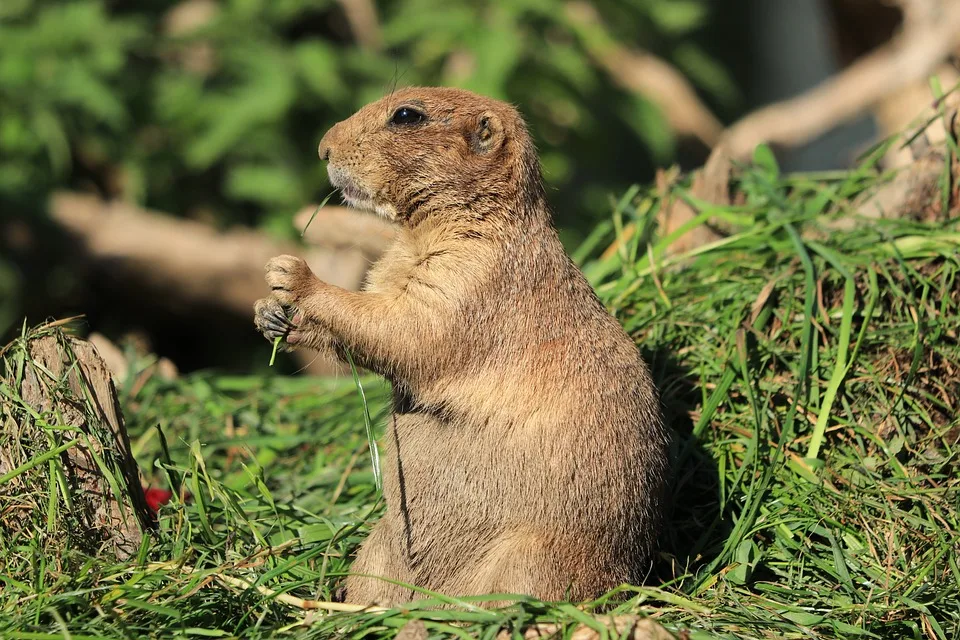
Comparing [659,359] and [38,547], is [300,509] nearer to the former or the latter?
[38,547]

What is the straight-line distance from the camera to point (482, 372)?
3.32 m

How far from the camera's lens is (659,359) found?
4.32 meters

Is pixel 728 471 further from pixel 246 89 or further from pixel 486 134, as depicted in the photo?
pixel 246 89

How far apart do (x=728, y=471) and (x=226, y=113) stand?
6166 mm

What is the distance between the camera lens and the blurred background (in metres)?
8.55

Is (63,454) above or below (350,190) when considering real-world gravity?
below

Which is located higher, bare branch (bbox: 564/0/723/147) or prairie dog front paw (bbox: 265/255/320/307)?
bare branch (bbox: 564/0/723/147)

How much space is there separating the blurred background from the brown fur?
15.4ft

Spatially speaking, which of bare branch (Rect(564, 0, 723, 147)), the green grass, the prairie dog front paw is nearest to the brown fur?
the prairie dog front paw

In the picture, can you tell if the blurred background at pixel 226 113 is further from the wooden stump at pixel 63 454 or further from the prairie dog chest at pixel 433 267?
the wooden stump at pixel 63 454

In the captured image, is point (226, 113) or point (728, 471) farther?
point (226, 113)

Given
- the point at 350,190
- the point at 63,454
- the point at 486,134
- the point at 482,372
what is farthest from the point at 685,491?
the point at 63,454

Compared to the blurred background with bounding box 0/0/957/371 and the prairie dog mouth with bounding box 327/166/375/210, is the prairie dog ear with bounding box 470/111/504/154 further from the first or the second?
the blurred background with bounding box 0/0/957/371

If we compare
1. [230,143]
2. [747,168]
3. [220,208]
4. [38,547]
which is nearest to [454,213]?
[38,547]
